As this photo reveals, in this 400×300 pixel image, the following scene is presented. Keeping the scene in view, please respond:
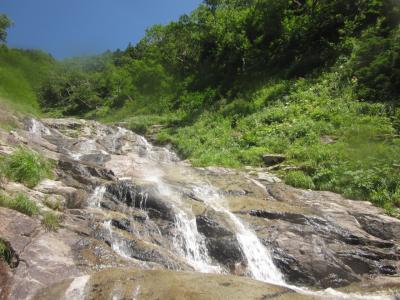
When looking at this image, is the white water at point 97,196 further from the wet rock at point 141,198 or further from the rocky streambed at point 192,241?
the wet rock at point 141,198

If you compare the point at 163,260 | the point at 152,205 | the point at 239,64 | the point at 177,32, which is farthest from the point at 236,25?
the point at 163,260

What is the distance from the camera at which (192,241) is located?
420 inches

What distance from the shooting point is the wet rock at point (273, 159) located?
1784cm

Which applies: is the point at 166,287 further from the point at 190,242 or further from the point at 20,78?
the point at 20,78

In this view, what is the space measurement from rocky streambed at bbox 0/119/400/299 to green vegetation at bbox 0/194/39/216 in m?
0.21

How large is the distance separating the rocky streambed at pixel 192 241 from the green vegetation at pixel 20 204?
214 millimetres

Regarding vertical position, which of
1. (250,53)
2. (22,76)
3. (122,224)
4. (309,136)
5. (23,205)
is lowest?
(122,224)

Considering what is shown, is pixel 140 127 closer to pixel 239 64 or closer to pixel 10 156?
pixel 239 64

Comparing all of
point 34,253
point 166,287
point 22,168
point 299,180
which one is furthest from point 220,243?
point 22,168

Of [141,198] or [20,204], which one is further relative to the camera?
[141,198]

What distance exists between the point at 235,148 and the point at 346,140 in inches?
218

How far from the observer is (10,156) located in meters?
11.5

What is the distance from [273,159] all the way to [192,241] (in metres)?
8.36

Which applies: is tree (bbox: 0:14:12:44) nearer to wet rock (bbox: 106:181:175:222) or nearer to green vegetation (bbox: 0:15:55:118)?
green vegetation (bbox: 0:15:55:118)
